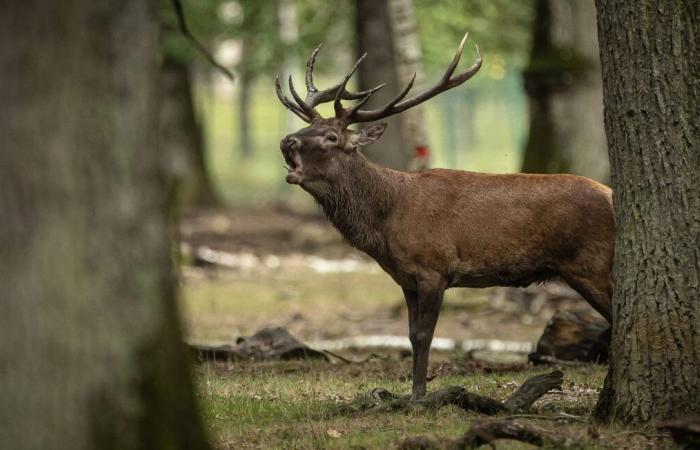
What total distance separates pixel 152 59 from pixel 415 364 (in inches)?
151

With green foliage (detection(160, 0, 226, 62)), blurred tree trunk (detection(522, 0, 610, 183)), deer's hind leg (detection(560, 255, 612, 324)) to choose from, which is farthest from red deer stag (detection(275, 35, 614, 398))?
green foliage (detection(160, 0, 226, 62))

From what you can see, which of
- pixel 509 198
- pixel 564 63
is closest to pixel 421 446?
pixel 509 198

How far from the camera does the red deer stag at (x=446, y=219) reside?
27.0 ft

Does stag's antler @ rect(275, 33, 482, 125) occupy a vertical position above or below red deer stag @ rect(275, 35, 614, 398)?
above

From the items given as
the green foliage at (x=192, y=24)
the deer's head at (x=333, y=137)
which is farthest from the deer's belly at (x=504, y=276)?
the green foliage at (x=192, y=24)

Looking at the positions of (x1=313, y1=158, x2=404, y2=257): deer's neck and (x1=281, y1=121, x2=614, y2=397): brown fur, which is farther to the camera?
(x1=313, y1=158, x2=404, y2=257): deer's neck

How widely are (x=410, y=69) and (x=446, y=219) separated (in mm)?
6970

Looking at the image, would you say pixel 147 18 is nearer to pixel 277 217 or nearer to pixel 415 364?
pixel 415 364

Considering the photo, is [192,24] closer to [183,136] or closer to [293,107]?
[183,136]

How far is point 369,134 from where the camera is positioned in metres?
8.74

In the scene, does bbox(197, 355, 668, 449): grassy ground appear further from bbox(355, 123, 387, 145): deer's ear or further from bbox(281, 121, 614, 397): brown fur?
bbox(355, 123, 387, 145): deer's ear

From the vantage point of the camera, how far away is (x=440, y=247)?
8.34 meters

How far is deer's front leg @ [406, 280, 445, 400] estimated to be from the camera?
8.05 metres

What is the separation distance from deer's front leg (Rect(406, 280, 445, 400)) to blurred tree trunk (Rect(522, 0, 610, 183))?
7.14 meters
